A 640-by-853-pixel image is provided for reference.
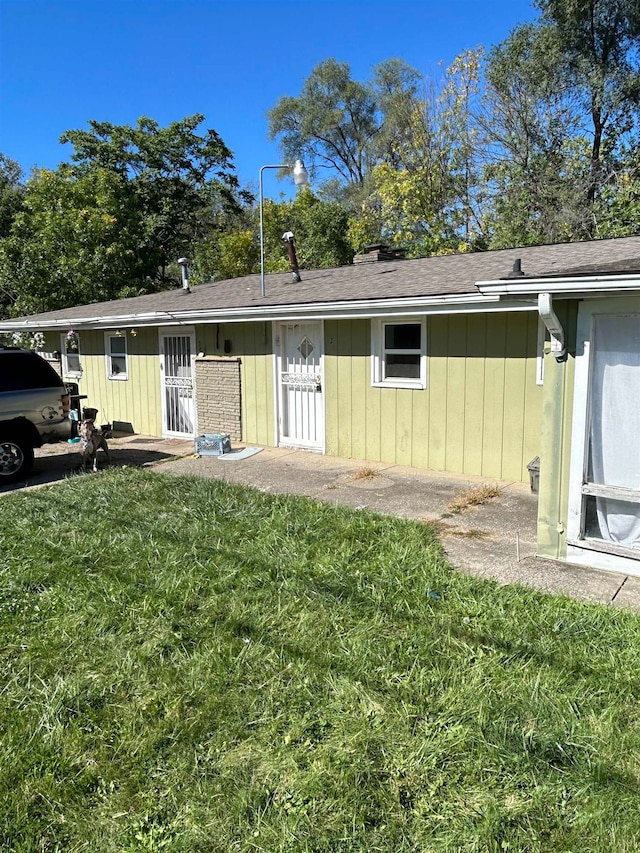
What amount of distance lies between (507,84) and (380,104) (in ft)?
36.3

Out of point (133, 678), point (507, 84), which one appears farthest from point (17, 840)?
point (507, 84)

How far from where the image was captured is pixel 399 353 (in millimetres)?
8727

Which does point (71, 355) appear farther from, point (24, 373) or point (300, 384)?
point (300, 384)

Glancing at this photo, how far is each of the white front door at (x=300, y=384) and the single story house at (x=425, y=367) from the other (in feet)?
0.09

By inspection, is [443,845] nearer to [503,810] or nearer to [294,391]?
[503,810]

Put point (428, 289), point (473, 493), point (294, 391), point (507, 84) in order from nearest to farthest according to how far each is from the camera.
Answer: point (473, 493), point (428, 289), point (294, 391), point (507, 84)

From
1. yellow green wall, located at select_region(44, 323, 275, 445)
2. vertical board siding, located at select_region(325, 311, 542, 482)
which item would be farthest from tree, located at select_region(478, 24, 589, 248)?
vertical board siding, located at select_region(325, 311, 542, 482)

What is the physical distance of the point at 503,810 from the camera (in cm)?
241

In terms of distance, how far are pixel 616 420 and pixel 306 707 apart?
314 centimetres

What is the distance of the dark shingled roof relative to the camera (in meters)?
7.82

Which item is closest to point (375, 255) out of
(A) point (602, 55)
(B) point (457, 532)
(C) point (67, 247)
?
(B) point (457, 532)

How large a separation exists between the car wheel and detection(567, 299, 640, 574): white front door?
7.28 meters

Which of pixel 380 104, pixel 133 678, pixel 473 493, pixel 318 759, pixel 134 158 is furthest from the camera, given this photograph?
pixel 380 104

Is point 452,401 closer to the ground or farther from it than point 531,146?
closer to the ground
